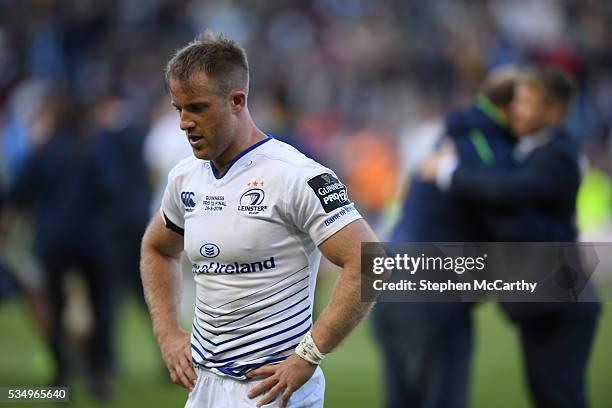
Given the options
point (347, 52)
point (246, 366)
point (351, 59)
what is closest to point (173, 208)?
point (246, 366)

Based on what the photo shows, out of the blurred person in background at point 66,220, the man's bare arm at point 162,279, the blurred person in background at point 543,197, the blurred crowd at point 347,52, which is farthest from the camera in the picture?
the blurred crowd at point 347,52

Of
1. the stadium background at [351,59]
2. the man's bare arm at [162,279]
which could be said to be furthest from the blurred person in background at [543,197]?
the stadium background at [351,59]

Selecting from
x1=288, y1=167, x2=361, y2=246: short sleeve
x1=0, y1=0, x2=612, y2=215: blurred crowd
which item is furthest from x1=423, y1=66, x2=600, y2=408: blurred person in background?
x1=0, y1=0, x2=612, y2=215: blurred crowd

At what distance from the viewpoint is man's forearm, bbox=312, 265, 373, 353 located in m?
3.87

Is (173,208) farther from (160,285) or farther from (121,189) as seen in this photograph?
(121,189)

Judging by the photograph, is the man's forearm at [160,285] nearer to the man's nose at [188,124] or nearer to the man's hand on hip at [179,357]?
the man's hand on hip at [179,357]

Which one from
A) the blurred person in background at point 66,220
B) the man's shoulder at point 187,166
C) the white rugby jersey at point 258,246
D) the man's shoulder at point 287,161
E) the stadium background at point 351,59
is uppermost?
the stadium background at point 351,59

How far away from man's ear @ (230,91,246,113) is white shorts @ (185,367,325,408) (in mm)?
931

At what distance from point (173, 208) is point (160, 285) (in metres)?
0.33

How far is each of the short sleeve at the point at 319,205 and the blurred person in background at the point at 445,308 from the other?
2.52 metres

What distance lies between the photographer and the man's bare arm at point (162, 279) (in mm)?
4395

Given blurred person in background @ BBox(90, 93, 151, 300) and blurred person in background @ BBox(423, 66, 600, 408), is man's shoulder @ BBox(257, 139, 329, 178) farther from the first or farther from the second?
blurred person in background @ BBox(90, 93, 151, 300)

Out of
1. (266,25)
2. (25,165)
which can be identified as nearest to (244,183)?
(25,165)
